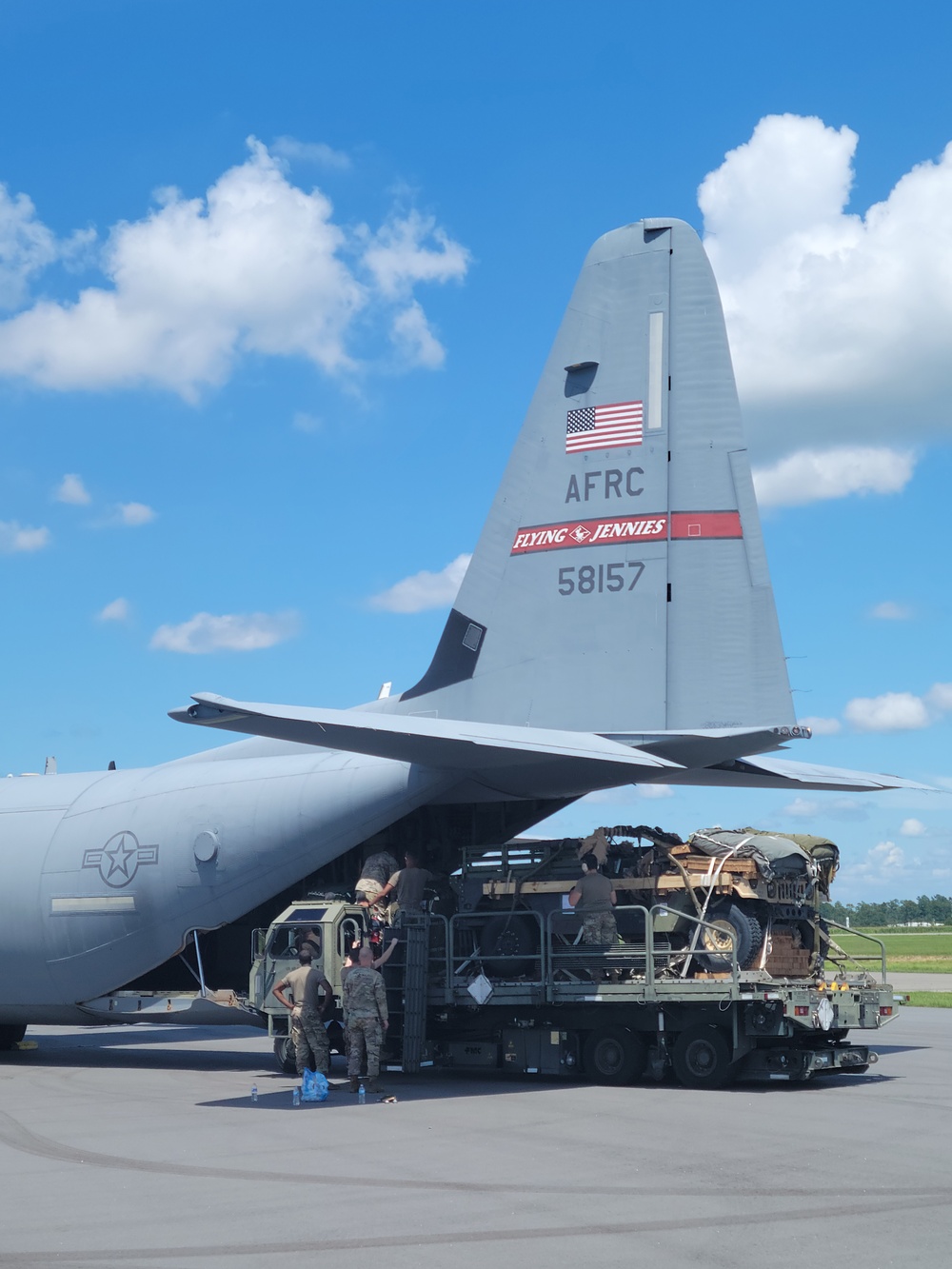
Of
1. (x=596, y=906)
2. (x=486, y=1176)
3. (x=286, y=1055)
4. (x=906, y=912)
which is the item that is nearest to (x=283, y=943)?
(x=286, y=1055)

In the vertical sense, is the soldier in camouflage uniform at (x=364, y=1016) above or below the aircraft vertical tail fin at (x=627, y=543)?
below

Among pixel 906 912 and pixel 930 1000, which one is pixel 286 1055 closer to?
pixel 930 1000

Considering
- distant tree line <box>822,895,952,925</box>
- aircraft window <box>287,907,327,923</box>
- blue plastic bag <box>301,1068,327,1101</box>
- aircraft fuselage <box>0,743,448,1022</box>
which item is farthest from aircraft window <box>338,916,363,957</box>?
distant tree line <box>822,895,952,925</box>

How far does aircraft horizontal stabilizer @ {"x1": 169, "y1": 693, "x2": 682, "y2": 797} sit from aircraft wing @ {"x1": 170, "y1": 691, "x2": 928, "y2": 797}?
0.04 feet

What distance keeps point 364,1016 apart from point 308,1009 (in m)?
0.95

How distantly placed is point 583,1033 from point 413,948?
2.04m

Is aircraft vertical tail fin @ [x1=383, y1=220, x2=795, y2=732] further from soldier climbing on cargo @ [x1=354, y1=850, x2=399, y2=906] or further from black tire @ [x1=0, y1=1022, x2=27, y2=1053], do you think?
black tire @ [x1=0, y1=1022, x2=27, y2=1053]

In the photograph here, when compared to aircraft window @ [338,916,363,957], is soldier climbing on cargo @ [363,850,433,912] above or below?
above

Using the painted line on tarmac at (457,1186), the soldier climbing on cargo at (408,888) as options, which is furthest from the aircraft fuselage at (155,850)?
the painted line on tarmac at (457,1186)

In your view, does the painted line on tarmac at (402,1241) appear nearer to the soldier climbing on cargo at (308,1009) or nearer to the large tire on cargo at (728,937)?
the large tire on cargo at (728,937)

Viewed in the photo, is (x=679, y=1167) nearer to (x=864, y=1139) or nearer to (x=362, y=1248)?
(x=864, y=1139)

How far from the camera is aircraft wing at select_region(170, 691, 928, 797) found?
12.8 m

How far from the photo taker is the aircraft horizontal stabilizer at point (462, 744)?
41.5 feet

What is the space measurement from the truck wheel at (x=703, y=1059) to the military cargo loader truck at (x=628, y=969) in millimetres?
14
